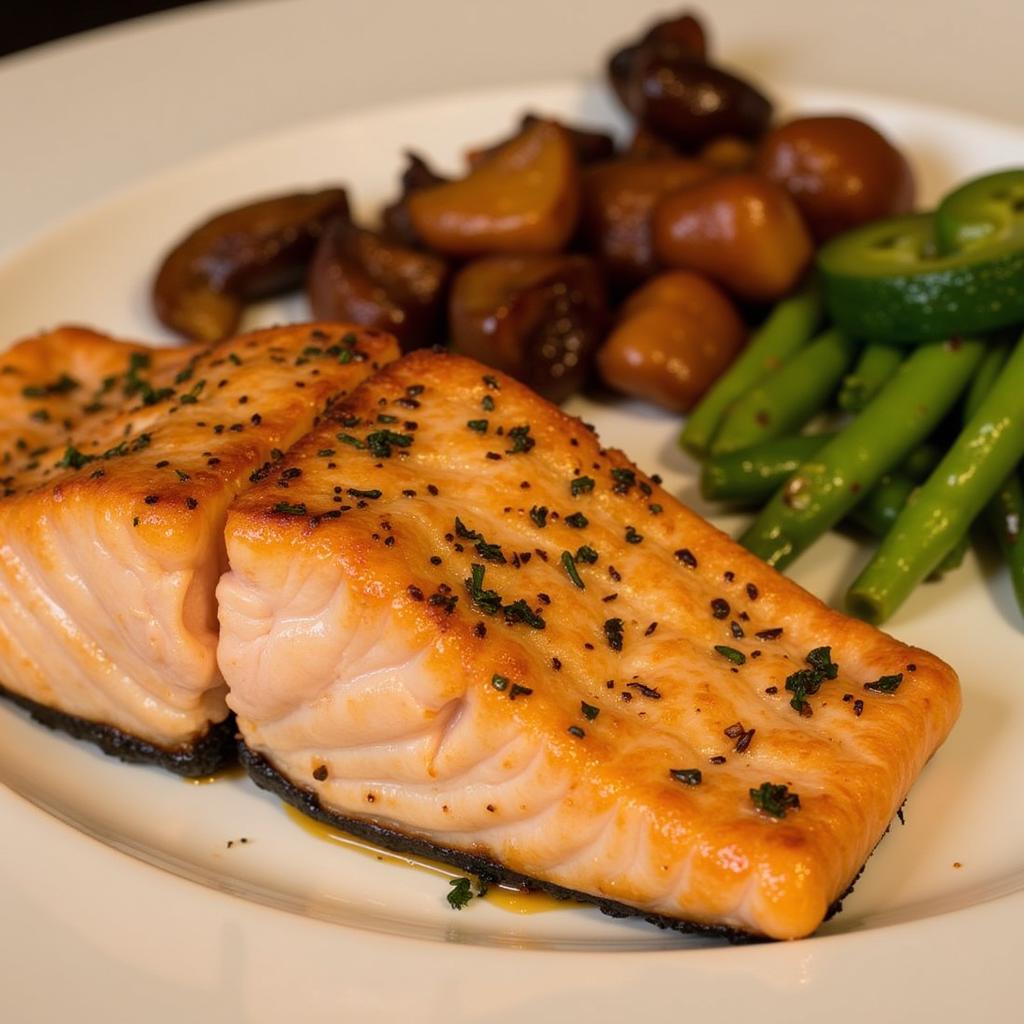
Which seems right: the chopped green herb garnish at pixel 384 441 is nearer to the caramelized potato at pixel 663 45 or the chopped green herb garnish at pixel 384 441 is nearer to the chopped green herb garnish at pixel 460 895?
the chopped green herb garnish at pixel 460 895

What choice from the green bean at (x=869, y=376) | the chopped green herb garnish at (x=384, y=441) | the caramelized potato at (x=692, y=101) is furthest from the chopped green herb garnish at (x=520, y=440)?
the caramelized potato at (x=692, y=101)

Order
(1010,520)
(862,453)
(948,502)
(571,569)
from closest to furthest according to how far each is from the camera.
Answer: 1. (571,569)
2. (948,502)
3. (1010,520)
4. (862,453)

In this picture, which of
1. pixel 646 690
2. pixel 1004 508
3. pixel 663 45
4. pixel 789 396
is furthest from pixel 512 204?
pixel 646 690

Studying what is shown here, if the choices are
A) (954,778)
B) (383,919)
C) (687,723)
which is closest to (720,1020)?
(687,723)

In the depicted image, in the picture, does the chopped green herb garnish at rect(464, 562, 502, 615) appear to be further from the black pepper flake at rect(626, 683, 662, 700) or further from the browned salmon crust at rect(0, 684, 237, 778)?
the browned salmon crust at rect(0, 684, 237, 778)

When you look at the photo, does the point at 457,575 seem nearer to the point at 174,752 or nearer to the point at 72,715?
the point at 174,752

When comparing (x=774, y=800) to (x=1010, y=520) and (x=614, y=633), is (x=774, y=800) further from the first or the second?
(x=1010, y=520)
